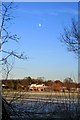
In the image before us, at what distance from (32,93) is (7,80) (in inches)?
13.2

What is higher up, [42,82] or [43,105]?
[42,82]

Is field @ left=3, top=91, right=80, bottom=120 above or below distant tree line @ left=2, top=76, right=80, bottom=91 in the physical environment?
below

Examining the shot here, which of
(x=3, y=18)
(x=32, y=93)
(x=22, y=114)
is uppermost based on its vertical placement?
(x=3, y=18)

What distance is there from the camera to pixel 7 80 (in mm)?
3703

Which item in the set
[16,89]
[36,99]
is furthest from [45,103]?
[16,89]

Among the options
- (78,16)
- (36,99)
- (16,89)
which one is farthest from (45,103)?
(78,16)

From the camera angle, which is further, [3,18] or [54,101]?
[3,18]

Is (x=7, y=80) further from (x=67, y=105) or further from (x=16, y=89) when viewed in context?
(x=67, y=105)

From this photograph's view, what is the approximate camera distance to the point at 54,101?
3.58 metres

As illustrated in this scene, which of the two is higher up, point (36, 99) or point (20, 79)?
point (20, 79)

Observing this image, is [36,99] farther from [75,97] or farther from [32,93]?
[75,97]

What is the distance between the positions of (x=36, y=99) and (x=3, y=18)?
41.9 inches

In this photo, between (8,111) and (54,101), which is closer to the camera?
(54,101)

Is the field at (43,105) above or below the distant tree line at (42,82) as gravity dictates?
below
